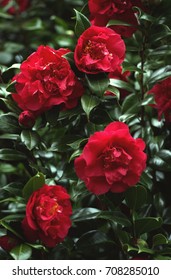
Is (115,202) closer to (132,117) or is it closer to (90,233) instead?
(90,233)

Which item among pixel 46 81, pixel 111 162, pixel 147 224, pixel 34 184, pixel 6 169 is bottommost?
pixel 6 169

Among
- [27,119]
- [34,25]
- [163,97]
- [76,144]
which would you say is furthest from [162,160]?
[34,25]

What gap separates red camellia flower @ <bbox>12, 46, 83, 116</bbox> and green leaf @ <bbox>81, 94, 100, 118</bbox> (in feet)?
0.08

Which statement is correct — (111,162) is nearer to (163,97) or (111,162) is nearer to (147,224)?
(147,224)

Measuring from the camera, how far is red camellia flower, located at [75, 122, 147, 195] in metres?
1.29

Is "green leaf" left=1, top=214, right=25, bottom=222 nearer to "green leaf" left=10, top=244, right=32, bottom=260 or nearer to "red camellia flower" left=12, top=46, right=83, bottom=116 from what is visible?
"green leaf" left=10, top=244, right=32, bottom=260

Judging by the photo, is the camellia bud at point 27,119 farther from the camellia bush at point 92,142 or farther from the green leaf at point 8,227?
the green leaf at point 8,227

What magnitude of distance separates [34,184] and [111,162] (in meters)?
0.22

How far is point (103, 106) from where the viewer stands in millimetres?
1484

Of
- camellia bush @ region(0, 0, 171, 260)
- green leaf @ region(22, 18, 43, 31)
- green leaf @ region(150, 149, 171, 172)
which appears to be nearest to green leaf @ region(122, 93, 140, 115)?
camellia bush @ region(0, 0, 171, 260)

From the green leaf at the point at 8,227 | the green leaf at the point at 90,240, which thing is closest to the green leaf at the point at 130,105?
the green leaf at the point at 90,240

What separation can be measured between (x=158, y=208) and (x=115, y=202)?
0.99ft

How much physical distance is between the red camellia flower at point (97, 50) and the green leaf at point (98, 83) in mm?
15

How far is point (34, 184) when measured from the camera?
140cm
